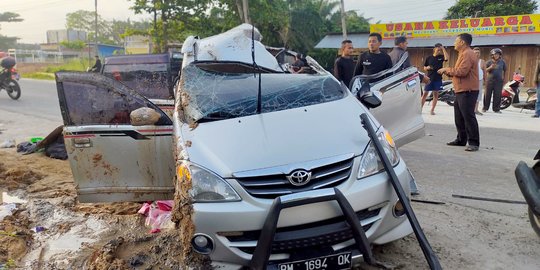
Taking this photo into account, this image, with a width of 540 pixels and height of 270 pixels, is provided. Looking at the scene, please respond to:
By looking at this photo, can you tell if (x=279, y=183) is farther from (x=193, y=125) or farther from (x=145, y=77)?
(x=145, y=77)

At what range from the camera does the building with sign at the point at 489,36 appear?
2023cm

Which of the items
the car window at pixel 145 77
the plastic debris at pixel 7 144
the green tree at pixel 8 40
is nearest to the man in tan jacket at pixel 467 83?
the car window at pixel 145 77

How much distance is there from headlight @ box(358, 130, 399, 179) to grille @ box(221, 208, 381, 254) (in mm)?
367

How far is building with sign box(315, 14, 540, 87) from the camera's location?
20234 millimetres

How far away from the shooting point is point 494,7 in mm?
25500

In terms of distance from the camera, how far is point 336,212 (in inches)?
101

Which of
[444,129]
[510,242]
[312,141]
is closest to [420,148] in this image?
[444,129]

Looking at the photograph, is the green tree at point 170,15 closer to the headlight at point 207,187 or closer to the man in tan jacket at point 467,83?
the man in tan jacket at point 467,83

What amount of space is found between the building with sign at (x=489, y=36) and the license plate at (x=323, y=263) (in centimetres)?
2071

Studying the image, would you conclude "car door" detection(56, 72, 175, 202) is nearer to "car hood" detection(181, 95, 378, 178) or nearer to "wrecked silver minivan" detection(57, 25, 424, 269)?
"wrecked silver minivan" detection(57, 25, 424, 269)

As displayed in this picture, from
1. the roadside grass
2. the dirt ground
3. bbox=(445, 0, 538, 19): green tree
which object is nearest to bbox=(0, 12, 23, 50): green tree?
the roadside grass

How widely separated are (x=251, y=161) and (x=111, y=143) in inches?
68.8

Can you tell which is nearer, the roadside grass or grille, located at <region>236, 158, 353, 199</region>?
grille, located at <region>236, 158, 353, 199</region>

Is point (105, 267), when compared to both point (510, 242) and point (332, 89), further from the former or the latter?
point (510, 242)
